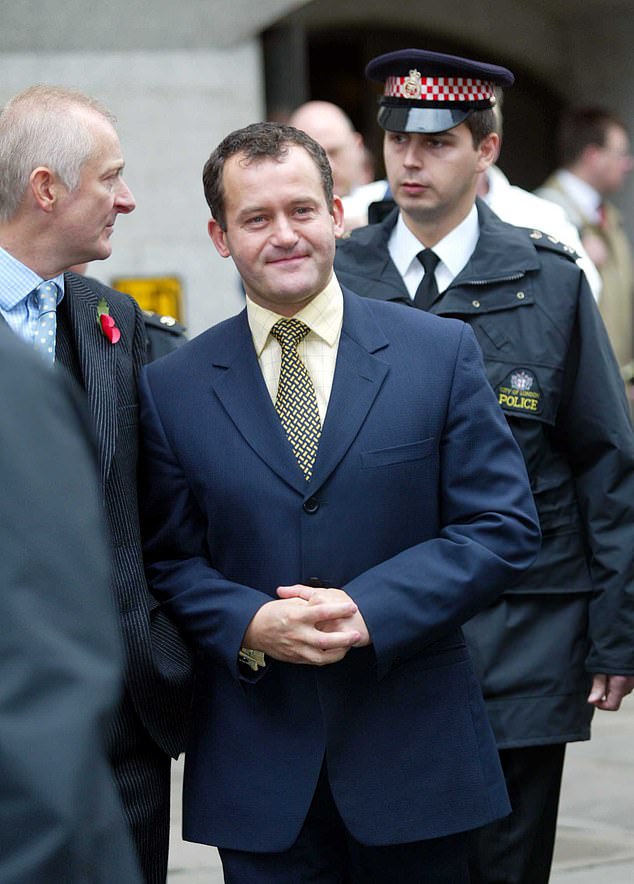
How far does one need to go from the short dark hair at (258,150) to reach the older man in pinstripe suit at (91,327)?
0.17 metres

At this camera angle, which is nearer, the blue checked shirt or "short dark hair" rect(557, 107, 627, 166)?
the blue checked shirt

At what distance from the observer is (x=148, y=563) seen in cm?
326

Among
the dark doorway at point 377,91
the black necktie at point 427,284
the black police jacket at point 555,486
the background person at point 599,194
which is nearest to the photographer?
the black police jacket at point 555,486

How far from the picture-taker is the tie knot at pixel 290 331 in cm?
319

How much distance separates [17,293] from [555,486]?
1264 millimetres

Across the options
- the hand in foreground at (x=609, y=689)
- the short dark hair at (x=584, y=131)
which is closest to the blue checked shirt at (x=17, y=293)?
the hand in foreground at (x=609, y=689)

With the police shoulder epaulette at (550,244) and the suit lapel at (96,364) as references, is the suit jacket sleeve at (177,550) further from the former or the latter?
the police shoulder epaulette at (550,244)

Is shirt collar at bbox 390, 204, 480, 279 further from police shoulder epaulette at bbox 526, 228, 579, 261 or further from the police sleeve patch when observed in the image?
the police sleeve patch

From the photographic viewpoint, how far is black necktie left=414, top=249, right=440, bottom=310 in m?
3.86

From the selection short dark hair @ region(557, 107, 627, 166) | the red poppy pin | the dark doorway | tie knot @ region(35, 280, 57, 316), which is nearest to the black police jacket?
the red poppy pin

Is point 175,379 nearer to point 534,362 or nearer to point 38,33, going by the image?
point 534,362

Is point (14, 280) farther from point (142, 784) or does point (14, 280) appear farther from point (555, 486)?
point (555, 486)

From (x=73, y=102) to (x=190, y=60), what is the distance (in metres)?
5.01

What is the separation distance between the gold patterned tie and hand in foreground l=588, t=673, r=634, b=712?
39.0 inches
